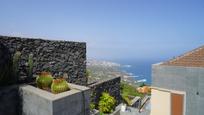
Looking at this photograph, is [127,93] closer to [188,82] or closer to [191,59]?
[191,59]

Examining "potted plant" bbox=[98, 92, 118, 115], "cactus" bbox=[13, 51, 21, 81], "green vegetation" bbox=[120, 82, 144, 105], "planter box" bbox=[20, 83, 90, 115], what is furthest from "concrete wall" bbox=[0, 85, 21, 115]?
"green vegetation" bbox=[120, 82, 144, 105]

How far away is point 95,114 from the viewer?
9.07 m

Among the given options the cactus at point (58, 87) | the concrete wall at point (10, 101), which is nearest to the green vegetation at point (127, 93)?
the cactus at point (58, 87)

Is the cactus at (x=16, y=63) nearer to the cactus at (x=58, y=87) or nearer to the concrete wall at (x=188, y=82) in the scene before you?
the cactus at (x=58, y=87)

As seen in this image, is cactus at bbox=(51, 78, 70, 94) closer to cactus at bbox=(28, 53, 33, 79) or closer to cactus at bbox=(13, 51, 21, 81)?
cactus at bbox=(13, 51, 21, 81)

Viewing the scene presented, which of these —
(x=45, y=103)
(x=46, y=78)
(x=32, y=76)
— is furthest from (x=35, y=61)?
(x=45, y=103)

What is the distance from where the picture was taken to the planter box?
15.2ft

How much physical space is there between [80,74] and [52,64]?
5.86ft

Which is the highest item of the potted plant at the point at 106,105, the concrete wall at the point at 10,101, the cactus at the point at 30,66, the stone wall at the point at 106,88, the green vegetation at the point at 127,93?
the cactus at the point at 30,66

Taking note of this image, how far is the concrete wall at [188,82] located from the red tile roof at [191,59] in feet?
0.96

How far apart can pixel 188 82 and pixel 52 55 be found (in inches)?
213

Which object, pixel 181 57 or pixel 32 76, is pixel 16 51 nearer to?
pixel 32 76

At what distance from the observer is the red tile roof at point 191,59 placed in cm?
842

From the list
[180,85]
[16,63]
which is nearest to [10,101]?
[16,63]
